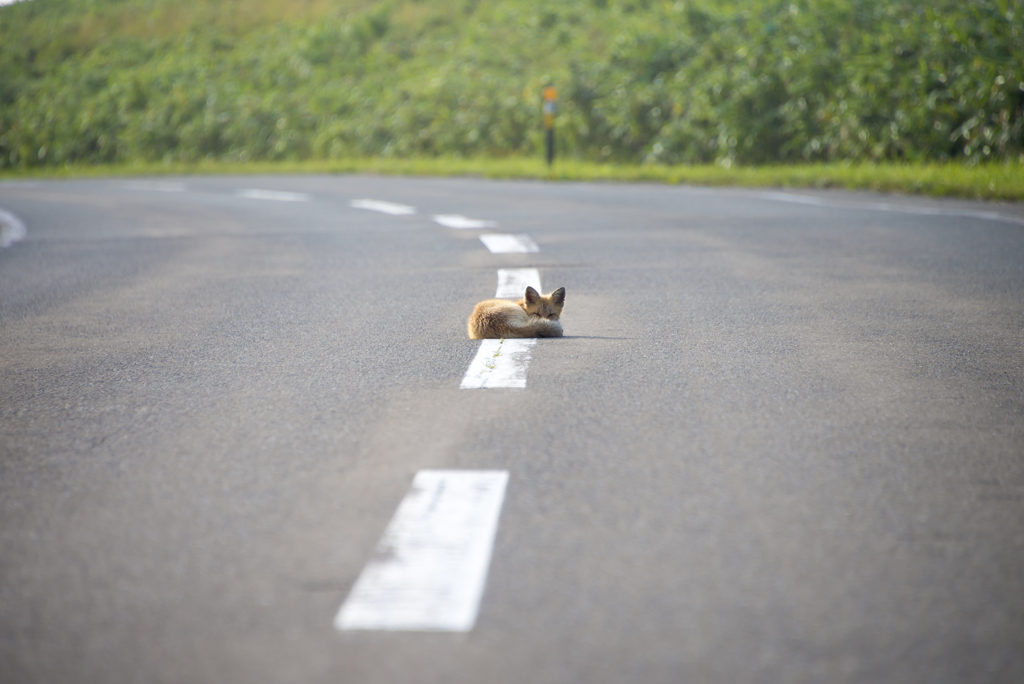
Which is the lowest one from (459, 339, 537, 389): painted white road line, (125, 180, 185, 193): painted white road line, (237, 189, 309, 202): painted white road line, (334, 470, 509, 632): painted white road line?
(125, 180, 185, 193): painted white road line

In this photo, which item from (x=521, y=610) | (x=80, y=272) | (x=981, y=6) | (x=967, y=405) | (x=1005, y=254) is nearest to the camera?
(x=521, y=610)

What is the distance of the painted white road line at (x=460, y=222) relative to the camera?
1149cm

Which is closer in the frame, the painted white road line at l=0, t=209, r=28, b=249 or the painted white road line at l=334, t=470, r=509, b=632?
the painted white road line at l=334, t=470, r=509, b=632

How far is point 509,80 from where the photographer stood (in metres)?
28.8

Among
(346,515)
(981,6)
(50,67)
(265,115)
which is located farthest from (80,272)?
(50,67)

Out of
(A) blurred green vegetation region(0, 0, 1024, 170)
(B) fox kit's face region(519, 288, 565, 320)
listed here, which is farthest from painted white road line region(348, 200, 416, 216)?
(B) fox kit's face region(519, 288, 565, 320)

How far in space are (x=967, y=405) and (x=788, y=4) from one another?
20.6 meters

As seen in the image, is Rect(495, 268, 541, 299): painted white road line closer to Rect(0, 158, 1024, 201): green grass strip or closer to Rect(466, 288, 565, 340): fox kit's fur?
Rect(466, 288, 565, 340): fox kit's fur

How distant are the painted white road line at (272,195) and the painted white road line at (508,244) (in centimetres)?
656

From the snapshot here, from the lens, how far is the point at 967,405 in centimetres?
409

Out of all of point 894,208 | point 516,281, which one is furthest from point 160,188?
point 516,281

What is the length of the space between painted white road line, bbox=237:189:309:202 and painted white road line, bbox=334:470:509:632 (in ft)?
44.0

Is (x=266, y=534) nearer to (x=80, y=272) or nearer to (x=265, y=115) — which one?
(x=80, y=272)

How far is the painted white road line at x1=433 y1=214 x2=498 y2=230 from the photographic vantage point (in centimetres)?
1149
